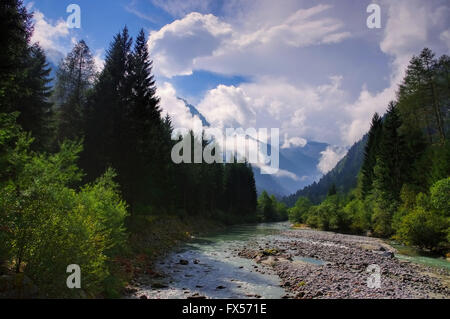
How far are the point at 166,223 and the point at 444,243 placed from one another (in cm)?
3355

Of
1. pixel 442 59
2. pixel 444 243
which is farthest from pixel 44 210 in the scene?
pixel 442 59

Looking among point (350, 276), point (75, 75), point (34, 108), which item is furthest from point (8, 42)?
point (75, 75)

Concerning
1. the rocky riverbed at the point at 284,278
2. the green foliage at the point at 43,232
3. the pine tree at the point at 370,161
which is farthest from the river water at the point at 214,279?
the pine tree at the point at 370,161

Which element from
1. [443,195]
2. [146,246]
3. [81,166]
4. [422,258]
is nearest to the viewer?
[146,246]

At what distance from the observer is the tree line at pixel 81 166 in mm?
9281

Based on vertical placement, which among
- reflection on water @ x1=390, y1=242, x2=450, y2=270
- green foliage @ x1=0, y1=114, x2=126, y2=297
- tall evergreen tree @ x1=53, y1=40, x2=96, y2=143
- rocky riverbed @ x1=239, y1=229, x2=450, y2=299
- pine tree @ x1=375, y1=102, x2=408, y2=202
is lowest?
reflection on water @ x1=390, y1=242, x2=450, y2=270

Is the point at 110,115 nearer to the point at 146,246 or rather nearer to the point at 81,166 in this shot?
the point at 81,166

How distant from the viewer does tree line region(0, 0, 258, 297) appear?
9.28 meters

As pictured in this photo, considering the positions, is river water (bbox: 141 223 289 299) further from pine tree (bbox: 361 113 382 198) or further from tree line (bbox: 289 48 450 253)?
pine tree (bbox: 361 113 382 198)

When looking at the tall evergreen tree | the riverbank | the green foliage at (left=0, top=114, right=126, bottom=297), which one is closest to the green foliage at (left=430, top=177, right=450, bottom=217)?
the riverbank

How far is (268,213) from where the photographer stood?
126m

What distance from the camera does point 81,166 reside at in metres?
29.8
